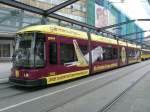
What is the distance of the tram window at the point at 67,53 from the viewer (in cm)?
1602

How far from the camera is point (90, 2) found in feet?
230

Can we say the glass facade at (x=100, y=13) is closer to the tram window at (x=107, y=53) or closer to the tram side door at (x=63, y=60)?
the tram window at (x=107, y=53)

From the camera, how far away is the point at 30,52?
1384 cm

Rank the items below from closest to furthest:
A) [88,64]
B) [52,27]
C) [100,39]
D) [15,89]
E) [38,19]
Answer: [15,89] → [52,27] → [88,64] → [100,39] → [38,19]

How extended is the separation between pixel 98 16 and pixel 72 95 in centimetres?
6286

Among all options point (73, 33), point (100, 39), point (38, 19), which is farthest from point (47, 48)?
point (38, 19)

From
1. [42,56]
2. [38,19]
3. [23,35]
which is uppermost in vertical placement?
[38,19]

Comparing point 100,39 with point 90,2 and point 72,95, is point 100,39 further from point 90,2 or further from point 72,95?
point 90,2

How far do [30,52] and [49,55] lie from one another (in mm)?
1093

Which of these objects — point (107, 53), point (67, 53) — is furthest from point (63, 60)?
point (107, 53)

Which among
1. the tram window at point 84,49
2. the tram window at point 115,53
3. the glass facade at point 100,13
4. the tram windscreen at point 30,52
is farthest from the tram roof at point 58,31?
the glass facade at point 100,13

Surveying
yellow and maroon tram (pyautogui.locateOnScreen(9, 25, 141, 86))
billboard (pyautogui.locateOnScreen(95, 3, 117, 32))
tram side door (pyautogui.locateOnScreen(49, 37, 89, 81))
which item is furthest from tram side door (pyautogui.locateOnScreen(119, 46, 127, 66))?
billboard (pyautogui.locateOnScreen(95, 3, 117, 32))

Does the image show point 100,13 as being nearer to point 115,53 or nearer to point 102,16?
point 102,16

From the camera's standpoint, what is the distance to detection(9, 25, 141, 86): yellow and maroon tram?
13789mm
